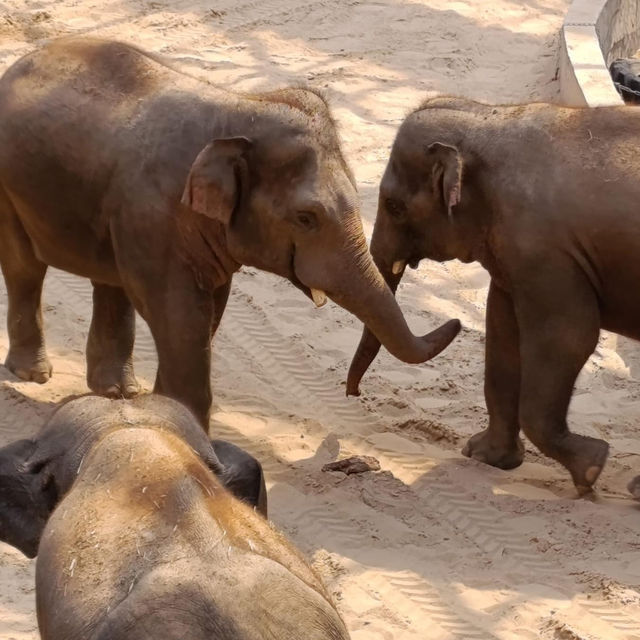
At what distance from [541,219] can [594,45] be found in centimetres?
432

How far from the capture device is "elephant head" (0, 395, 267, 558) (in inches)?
144

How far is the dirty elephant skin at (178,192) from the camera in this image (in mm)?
5266

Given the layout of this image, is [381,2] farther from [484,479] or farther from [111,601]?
[111,601]

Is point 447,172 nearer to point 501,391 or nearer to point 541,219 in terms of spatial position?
point 541,219

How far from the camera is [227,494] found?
3.38 m

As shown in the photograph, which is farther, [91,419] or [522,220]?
[522,220]

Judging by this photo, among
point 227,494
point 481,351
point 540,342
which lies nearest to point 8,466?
point 227,494

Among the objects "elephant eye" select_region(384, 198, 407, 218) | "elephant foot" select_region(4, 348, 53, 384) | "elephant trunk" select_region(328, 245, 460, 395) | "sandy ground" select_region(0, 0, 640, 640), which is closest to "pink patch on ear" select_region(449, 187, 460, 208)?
"elephant eye" select_region(384, 198, 407, 218)

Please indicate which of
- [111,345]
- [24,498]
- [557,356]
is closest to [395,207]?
[557,356]

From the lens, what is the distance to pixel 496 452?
6.09m

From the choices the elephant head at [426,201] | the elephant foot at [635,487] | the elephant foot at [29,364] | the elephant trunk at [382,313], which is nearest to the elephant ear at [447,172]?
the elephant head at [426,201]

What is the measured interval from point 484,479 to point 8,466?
2590mm

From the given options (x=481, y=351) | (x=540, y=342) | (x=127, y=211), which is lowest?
(x=481, y=351)

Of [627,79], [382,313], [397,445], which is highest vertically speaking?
[382,313]
